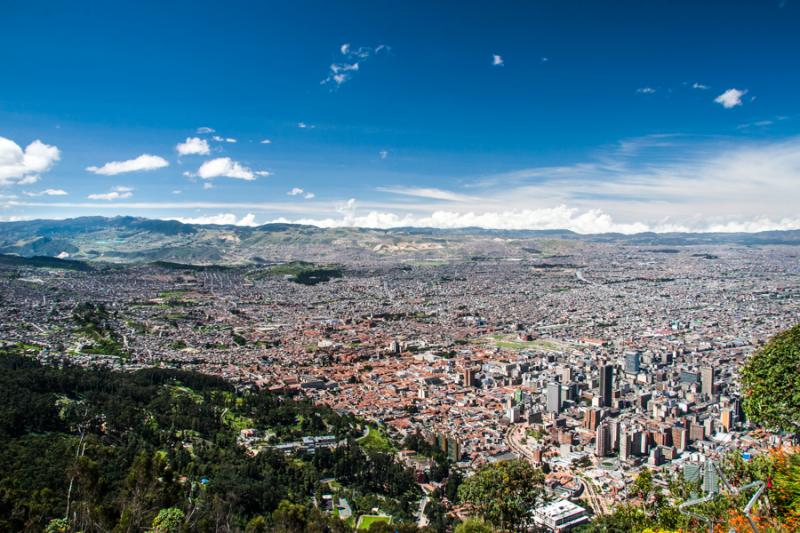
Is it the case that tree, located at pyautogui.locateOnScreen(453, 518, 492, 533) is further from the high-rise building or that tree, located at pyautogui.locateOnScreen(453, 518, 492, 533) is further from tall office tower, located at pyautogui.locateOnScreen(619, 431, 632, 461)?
tall office tower, located at pyautogui.locateOnScreen(619, 431, 632, 461)

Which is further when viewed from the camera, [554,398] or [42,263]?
[42,263]

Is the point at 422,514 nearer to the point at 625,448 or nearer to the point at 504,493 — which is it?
the point at 504,493

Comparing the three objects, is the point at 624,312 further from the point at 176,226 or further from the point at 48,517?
the point at 176,226

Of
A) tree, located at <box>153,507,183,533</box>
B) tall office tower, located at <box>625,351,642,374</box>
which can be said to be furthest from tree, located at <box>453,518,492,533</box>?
tall office tower, located at <box>625,351,642,374</box>

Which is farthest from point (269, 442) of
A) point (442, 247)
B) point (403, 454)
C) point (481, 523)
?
point (442, 247)

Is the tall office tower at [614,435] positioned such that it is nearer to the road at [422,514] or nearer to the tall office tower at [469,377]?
the road at [422,514]

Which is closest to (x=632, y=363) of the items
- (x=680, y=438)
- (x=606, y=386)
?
(x=606, y=386)

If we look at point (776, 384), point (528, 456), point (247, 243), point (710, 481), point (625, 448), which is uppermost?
A: point (776, 384)

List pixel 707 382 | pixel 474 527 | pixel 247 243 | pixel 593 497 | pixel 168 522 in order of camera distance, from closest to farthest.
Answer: pixel 168 522, pixel 474 527, pixel 593 497, pixel 707 382, pixel 247 243
